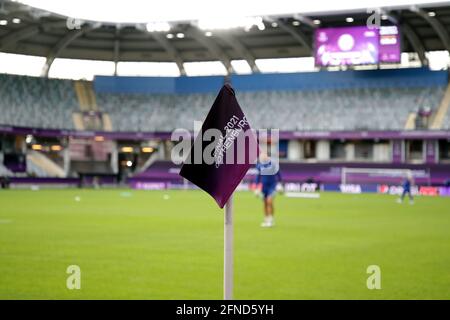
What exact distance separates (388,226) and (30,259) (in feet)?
42.9

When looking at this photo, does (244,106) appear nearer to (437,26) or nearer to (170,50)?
(170,50)

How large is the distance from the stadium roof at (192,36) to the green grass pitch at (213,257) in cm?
4345

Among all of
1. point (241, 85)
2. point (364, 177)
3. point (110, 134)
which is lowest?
point (364, 177)

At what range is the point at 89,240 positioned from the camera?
57.0 ft

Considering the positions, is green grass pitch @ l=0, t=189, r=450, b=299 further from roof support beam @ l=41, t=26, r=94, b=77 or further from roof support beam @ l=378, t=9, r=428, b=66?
roof support beam @ l=41, t=26, r=94, b=77

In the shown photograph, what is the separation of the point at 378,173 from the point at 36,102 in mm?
38038

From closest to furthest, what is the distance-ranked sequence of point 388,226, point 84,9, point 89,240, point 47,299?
point 47,299, point 89,240, point 388,226, point 84,9

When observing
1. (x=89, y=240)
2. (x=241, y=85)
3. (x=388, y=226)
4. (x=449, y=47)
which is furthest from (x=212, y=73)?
(x=89, y=240)

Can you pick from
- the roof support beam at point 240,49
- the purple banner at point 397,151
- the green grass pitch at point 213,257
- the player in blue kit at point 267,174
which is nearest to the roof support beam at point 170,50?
the roof support beam at point 240,49

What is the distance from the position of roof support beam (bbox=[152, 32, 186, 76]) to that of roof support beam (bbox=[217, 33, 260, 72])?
6.76 meters

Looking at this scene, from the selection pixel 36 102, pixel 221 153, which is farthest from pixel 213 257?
pixel 36 102

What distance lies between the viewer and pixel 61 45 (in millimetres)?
77375

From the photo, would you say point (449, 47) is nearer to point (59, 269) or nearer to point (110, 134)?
point (110, 134)

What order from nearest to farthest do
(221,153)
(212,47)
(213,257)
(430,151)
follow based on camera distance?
(221,153)
(213,257)
(430,151)
(212,47)
